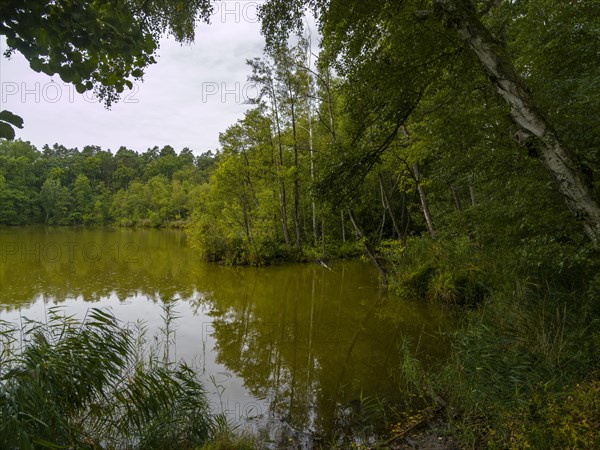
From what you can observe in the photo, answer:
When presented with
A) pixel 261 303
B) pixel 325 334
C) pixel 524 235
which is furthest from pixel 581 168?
pixel 261 303

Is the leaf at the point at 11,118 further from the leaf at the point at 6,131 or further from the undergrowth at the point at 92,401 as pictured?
the undergrowth at the point at 92,401

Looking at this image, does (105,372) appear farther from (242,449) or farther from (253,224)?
(253,224)

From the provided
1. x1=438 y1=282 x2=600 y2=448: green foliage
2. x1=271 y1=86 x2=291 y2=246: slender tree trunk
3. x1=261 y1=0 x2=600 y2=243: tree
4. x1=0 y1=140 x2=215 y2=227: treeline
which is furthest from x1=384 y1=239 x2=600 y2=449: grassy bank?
x1=0 y1=140 x2=215 y2=227: treeline

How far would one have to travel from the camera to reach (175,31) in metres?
4.18

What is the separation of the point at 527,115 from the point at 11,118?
386 centimetres

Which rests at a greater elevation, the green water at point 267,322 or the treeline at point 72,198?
the treeline at point 72,198

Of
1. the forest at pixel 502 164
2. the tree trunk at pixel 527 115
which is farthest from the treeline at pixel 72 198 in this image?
the tree trunk at pixel 527 115

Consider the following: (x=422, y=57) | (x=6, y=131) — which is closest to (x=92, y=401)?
(x=6, y=131)

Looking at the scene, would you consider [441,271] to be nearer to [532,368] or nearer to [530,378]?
[532,368]

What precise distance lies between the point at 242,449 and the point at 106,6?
357 centimetres

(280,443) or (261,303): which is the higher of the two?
(261,303)

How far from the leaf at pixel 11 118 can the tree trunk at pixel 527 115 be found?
363 centimetres

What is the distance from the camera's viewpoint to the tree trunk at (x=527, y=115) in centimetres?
301

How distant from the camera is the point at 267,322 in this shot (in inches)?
321
